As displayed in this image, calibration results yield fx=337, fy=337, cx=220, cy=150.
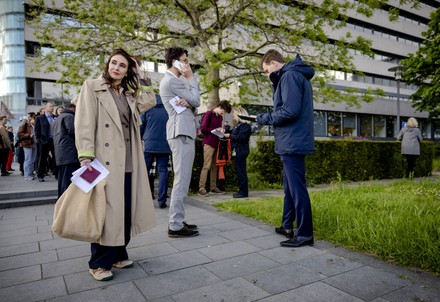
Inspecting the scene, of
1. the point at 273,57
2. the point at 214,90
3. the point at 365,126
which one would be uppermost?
the point at 214,90

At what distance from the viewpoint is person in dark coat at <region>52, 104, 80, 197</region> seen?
513 cm

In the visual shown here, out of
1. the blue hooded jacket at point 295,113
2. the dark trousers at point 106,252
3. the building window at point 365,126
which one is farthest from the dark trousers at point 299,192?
the building window at point 365,126

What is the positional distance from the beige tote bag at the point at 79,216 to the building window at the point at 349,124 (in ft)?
103

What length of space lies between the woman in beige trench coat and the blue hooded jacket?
61.9 inches

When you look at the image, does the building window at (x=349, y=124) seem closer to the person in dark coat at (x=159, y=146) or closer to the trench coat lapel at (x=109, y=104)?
the person in dark coat at (x=159, y=146)

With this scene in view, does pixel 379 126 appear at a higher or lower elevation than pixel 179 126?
higher

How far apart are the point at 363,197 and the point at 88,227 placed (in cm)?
476

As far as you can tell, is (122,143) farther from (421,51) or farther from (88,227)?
(421,51)

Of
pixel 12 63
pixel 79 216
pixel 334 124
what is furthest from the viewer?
pixel 334 124

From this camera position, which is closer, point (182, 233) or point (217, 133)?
point (182, 233)

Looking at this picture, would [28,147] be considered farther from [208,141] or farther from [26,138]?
[208,141]

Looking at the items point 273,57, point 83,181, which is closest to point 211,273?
point 83,181

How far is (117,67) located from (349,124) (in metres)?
32.0

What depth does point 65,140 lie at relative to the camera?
208 inches
